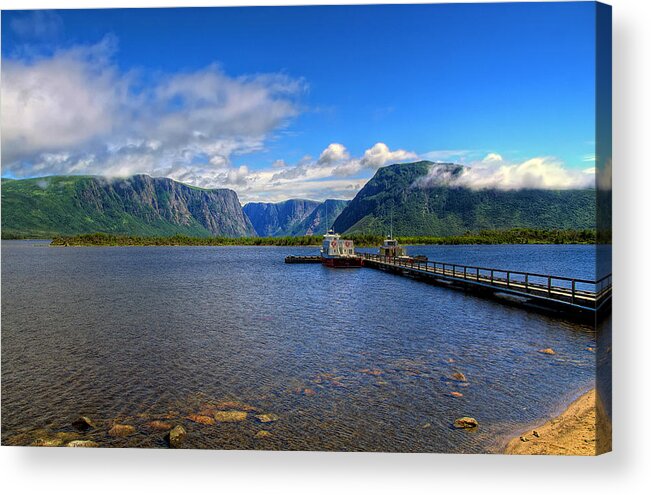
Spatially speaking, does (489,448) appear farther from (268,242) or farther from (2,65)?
(268,242)

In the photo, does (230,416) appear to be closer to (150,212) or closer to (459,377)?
(459,377)

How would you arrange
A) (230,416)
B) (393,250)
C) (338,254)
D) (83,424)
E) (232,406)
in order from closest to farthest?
(83,424) → (230,416) → (232,406) → (393,250) → (338,254)

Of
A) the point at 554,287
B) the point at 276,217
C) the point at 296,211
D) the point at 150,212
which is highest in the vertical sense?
the point at 150,212

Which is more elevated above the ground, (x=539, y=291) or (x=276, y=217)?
(x=276, y=217)

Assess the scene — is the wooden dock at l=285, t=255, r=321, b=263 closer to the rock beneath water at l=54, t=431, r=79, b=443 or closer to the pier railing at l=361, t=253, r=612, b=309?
the pier railing at l=361, t=253, r=612, b=309

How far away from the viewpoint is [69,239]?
99.5m

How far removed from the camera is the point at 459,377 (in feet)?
35.0

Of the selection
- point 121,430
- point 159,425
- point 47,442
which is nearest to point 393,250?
point 159,425

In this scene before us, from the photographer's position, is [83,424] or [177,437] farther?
[83,424]

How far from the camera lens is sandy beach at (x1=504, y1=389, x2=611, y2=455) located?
7.18m

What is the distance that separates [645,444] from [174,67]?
1096cm

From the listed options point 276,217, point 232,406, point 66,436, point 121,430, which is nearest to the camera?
point 66,436

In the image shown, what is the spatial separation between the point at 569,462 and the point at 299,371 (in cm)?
617

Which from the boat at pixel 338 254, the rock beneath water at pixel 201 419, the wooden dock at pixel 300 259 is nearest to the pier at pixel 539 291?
the rock beneath water at pixel 201 419
